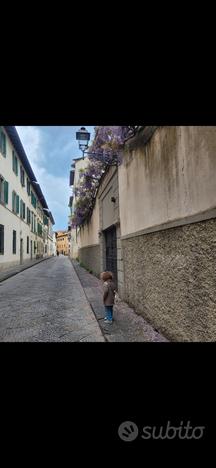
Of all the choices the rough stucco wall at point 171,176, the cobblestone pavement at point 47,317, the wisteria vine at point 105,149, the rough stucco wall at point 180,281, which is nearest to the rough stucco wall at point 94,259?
the wisteria vine at point 105,149

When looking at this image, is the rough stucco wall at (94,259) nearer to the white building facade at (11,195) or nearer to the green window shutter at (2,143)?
the white building facade at (11,195)

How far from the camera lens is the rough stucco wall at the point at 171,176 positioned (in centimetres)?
267

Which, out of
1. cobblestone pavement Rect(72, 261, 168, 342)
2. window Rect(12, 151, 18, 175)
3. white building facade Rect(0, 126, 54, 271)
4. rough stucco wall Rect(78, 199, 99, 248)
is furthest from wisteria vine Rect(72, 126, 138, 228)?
window Rect(12, 151, 18, 175)

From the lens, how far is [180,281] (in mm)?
3293

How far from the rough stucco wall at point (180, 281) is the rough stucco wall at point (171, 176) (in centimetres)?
27

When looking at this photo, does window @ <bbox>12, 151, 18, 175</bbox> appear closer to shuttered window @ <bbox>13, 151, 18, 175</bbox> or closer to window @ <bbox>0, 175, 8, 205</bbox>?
shuttered window @ <bbox>13, 151, 18, 175</bbox>
